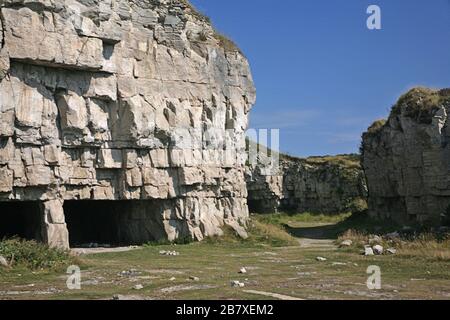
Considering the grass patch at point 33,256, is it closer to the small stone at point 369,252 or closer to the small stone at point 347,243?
the small stone at point 369,252

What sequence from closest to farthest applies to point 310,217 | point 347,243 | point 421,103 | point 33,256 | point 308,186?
point 33,256
point 347,243
point 421,103
point 310,217
point 308,186

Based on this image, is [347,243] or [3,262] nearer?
[3,262]

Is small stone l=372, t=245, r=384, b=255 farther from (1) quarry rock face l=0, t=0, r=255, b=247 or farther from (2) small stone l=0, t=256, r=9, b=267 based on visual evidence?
(2) small stone l=0, t=256, r=9, b=267

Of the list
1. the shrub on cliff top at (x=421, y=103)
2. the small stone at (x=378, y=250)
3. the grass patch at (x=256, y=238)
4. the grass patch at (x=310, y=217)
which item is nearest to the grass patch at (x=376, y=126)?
the shrub on cliff top at (x=421, y=103)

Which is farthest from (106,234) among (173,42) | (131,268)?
(131,268)

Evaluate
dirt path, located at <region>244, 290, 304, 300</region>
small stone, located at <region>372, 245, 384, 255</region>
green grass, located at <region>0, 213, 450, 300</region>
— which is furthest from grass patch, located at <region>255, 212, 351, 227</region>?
dirt path, located at <region>244, 290, 304, 300</region>

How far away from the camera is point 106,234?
29.5 meters

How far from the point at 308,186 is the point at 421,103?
24465 mm

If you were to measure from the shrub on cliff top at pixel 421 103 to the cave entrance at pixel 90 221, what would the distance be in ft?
56.8

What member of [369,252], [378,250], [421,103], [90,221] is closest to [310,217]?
[421,103]

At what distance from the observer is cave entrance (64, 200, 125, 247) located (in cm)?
2906

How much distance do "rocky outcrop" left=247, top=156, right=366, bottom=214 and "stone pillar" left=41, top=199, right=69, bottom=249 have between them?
1188 inches

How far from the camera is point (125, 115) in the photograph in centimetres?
2420

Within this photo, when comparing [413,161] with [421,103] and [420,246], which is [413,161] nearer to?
[421,103]
